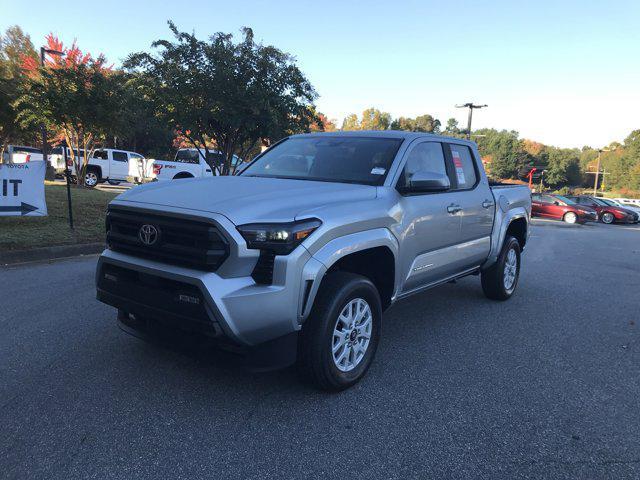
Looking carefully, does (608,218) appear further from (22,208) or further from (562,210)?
(22,208)

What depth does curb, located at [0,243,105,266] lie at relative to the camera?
7.38 metres

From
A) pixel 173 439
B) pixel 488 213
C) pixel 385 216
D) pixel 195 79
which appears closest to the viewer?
pixel 173 439

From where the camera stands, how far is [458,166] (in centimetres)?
506

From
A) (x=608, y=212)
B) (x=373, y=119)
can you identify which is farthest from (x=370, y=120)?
(x=608, y=212)

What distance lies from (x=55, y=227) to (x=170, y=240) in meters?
7.27

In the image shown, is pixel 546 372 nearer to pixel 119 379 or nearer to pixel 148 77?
pixel 119 379

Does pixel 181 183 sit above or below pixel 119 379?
above

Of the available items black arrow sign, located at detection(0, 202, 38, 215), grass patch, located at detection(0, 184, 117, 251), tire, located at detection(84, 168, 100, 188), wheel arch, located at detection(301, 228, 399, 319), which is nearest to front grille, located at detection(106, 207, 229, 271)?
wheel arch, located at detection(301, 228, 399, 319)

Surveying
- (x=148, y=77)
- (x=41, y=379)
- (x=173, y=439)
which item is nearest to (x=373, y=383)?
(x=173, y=439)

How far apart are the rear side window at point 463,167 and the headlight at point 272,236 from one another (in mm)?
2636

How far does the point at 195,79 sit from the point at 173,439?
1223 centimetres

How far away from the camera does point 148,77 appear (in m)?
13.6

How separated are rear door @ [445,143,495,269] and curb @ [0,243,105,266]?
21.5 feet

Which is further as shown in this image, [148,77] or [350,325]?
[148,77]
